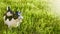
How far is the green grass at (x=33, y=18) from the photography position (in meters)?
1.01

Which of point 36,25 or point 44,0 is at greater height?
point 44,0

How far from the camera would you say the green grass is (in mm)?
1006

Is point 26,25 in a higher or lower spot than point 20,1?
lower

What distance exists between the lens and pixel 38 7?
1.15 metres

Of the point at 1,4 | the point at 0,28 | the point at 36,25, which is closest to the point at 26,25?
the point at 36,25

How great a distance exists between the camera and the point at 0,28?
1.02 metres

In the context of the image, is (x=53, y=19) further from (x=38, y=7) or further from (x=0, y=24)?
(x=0, y=24)

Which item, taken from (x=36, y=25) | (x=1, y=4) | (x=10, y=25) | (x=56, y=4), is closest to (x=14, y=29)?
(x=10, y=25)

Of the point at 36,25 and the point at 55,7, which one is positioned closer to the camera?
the point at 36,25

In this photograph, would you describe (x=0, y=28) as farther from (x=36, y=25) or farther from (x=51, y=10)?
(x=51, y=10)

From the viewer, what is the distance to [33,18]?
1073 mm

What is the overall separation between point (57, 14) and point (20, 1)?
11.5 inches

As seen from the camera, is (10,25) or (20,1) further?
(20,1)

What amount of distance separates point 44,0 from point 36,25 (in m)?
0.25
